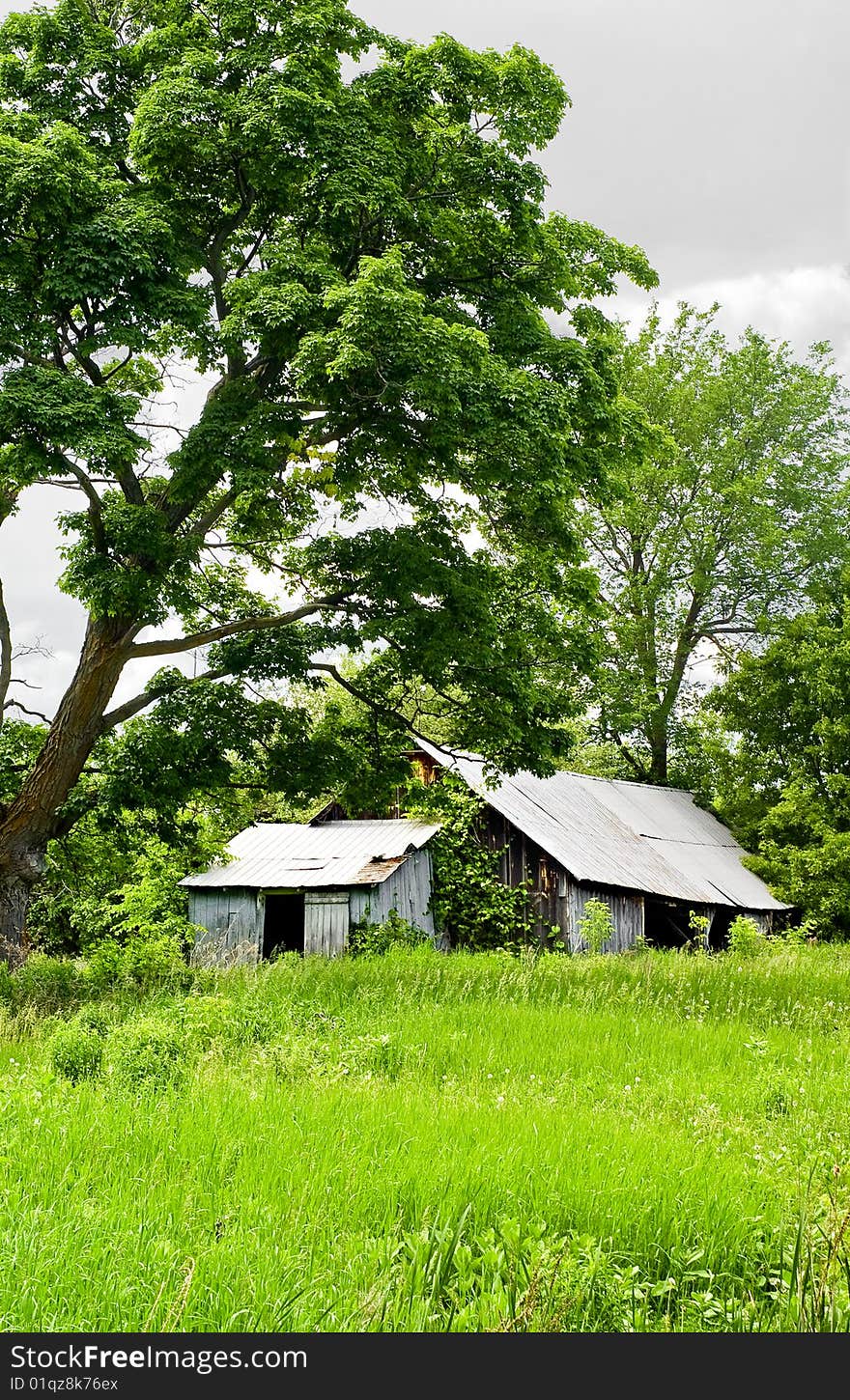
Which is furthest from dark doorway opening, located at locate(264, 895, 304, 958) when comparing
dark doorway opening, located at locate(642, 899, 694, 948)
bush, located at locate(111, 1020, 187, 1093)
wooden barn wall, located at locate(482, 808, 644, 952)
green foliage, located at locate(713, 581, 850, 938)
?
bush, located at locate(111, 1020, 187, 1093)

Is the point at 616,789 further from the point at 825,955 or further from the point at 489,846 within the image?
the point at 825,955

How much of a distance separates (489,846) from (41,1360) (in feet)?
73.4

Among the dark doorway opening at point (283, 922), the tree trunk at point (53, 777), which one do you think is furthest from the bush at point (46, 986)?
the dark doorway opening at point (283, 922)

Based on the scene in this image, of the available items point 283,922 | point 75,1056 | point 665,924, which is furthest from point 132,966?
point 665,924

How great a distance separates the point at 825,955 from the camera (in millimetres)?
22078

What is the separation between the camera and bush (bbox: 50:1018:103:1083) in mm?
8195

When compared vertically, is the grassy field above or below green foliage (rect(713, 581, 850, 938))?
below

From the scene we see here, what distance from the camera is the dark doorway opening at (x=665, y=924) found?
28.6 meters

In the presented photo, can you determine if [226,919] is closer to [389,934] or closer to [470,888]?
[389,934]

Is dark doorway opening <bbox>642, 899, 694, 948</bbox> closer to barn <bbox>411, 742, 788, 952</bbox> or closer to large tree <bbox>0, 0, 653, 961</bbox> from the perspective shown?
barn <bbox>411, 742, 788, 952</bbox>

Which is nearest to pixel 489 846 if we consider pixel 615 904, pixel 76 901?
pixel 615 904

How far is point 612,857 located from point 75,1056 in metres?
19.7

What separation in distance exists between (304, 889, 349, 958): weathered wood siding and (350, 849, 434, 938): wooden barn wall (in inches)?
10.4

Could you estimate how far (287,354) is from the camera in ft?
44.1
